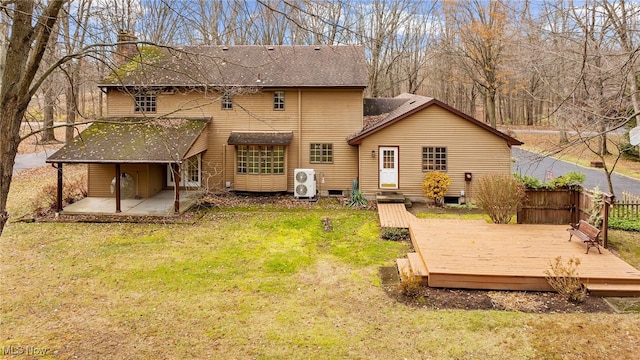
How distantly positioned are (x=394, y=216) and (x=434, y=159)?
406cm

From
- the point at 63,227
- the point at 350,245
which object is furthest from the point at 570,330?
the point at 63,227

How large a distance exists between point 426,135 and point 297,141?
5.41 m

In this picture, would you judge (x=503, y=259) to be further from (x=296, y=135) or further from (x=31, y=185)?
(x=31, y=185)

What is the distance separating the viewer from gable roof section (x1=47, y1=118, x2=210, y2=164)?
48.2 ft

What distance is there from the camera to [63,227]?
45.4 feet

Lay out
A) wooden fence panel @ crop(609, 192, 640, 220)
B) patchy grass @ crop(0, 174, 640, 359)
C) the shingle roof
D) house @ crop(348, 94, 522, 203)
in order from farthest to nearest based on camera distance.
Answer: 1. the shingle roof
2. house @ crop(348, 94, 522, 203)
3. wooden fence panel @ crop(609, 192, 640, 220)
4. patchy grass @ crop(0, 174, 640, 359)

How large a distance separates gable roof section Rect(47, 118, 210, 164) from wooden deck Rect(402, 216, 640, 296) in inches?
338

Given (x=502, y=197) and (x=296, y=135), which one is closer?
(x=502, y=197)

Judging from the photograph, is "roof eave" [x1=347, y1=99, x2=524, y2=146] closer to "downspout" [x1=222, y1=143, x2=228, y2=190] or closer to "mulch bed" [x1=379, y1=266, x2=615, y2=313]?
"downspout" [x1=222, y1=143, x2=228, y2=190]

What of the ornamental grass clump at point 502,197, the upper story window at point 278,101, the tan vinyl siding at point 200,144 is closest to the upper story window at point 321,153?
the upper story window at point 278,101

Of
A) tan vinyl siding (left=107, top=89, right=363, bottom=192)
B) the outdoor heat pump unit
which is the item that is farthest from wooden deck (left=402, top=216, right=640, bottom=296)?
tan vinyl siding (left=107, top=89, right=363, bottom=192)

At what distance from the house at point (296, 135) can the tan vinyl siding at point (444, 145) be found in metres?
0.04

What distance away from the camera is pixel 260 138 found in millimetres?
18031

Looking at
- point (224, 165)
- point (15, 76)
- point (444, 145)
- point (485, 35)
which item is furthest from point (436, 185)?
point (485, 35)
